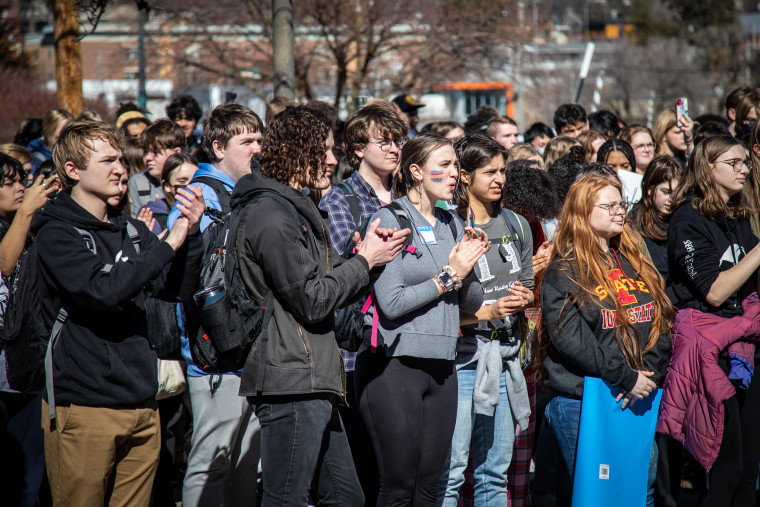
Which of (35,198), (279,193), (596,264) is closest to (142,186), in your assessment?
(35,198)

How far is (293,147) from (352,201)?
3.30 ft

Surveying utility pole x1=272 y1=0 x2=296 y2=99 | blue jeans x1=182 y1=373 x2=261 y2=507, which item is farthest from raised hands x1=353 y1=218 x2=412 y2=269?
utility pole x1=272 y1=0 x2=296 y2=99

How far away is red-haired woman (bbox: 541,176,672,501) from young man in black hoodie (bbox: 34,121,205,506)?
1.95 meters

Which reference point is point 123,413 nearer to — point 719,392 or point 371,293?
point 371,293

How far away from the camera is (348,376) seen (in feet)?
14.8

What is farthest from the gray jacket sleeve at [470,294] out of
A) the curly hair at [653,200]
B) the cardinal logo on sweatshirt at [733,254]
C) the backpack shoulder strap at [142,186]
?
the backpack shoulder strap at [142,186]

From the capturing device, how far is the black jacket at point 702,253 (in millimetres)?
4527

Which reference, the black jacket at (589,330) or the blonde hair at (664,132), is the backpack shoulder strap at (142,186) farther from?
the blonde hair at (664,132)

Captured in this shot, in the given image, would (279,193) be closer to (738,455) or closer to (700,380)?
(700,380)

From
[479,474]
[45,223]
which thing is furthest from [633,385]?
[45,223]

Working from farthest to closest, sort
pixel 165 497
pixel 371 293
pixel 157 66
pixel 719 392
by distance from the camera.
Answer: pixel 157 66
pixel 165 497
pixel 719 392
pixel 371 293

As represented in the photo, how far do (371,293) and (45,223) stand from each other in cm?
155

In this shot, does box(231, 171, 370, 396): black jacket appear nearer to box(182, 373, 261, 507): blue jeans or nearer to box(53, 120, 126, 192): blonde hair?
box(53, 120, 126, 192): blonde hair

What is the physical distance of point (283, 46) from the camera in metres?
7.46
